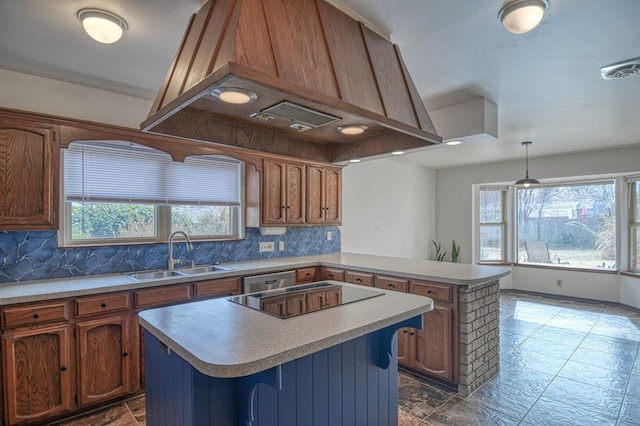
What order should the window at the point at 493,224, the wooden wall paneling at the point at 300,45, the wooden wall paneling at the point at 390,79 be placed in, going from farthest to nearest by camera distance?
1. the window at the point at 493,224
2. the wooden wall paneling at the point at 390,79
3. the wooden wall paneling at the point at 300,45

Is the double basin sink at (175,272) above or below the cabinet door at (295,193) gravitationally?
below

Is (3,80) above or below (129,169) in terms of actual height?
above

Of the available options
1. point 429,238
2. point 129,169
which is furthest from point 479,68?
point 429,238

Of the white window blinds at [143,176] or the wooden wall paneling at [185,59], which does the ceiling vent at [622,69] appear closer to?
the wooden wall paneling at [185,59]

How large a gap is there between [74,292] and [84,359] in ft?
1.63

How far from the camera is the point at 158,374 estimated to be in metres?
1.62

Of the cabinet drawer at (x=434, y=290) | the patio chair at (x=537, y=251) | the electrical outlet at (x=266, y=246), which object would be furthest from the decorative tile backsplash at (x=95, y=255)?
the patio chair at (x=537, y=251)

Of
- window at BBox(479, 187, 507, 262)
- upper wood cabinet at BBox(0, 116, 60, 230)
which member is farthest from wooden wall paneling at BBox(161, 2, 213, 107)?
window at BBox(479, 187, 507, 262)

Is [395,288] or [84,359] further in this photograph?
[395,288]

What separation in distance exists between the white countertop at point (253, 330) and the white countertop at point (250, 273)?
1.04 metres

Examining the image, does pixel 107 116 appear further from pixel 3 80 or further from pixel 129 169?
pixel 3 80

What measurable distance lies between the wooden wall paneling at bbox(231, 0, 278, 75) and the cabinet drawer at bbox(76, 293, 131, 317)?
2.22m

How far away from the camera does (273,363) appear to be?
1.16 metres

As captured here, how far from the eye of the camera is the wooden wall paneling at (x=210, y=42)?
116 cm
